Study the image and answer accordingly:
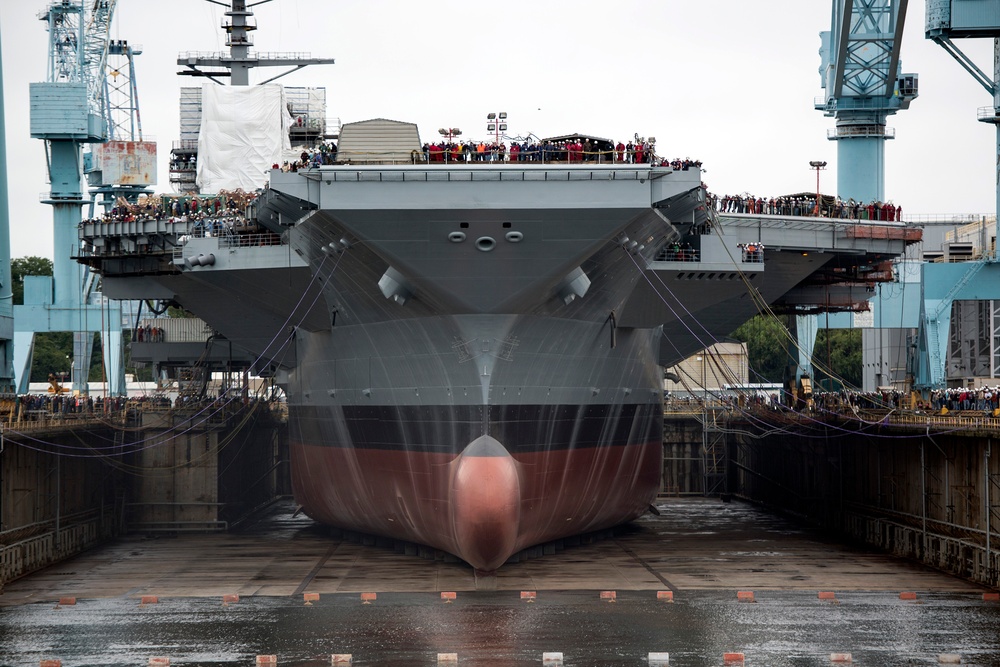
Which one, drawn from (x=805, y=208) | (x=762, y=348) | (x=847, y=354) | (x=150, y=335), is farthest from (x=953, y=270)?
(x=762, y=348)

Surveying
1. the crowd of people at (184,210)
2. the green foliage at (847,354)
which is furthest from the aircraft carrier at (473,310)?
the green foliage at (847,354)

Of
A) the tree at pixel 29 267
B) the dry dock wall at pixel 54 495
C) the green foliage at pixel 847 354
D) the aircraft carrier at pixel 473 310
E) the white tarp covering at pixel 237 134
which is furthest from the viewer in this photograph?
the tree at pixel 29 267

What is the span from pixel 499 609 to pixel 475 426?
3.65 metres

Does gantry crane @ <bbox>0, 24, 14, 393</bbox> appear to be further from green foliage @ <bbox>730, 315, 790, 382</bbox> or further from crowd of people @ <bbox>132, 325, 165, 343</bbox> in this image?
green foliage @ <bbox>730, 315, 790, 382</bbox>

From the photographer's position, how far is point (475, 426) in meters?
21.8

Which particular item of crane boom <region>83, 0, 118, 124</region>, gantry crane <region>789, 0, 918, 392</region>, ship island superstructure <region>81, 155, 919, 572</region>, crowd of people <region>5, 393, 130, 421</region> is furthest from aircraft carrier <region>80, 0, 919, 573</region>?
crane boom <region>83, 0, 118, 124</region>

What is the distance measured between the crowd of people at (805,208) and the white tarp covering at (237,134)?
1686cm

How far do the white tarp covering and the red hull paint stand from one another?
13.7 meters

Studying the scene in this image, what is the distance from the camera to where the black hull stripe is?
2194cm

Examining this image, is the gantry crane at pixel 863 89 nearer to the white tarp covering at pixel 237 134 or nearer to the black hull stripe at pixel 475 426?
the white tarp covering at pixel 237 134

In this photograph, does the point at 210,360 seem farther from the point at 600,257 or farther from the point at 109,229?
the point at 600,257

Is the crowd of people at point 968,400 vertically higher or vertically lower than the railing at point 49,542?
higher

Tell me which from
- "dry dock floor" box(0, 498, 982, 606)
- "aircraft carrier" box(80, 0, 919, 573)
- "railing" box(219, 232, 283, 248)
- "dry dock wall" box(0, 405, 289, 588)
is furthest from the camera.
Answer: "railing" box(219, 232, 283, 248)

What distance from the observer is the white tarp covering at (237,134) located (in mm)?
40125
